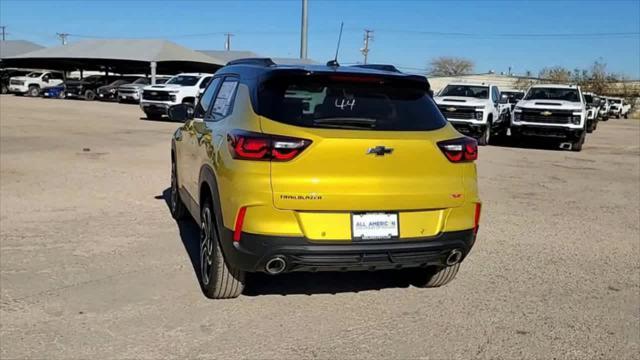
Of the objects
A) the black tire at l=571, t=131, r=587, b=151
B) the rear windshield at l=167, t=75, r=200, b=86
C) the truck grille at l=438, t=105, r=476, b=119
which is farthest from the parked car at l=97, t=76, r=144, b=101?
the black tire at l=571, t=131, r=587, b=151

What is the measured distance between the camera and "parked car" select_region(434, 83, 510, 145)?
17.6 meters

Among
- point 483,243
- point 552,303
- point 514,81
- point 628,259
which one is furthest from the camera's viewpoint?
point 514,81

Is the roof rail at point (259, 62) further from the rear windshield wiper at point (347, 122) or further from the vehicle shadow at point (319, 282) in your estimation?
the vehicle shadow at point (319, 282)

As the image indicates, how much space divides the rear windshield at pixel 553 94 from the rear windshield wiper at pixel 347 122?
54.7 ft

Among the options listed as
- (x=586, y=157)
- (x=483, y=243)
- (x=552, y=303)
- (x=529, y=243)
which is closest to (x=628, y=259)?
(x=529, y=243)

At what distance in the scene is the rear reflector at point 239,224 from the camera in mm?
3678

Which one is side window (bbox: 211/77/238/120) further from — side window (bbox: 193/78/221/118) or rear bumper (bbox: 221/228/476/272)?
rear bumper (bbox: 221/228/476/272)

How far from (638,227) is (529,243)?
2.00 m

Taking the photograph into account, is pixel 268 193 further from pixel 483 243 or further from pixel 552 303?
pixel 483 243

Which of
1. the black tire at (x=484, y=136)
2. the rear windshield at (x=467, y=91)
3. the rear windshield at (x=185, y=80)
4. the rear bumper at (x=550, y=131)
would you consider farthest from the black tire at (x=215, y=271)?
the rear windshield at (x=185, y=80)

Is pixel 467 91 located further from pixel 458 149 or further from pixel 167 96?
pixel 458 149

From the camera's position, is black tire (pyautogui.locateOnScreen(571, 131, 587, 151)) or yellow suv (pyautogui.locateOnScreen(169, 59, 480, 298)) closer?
yellow suv (pyautogui.locateOnScreen(169, 59, 480, 298))

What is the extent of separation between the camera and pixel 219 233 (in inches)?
157

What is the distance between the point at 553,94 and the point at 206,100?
16.5 m
